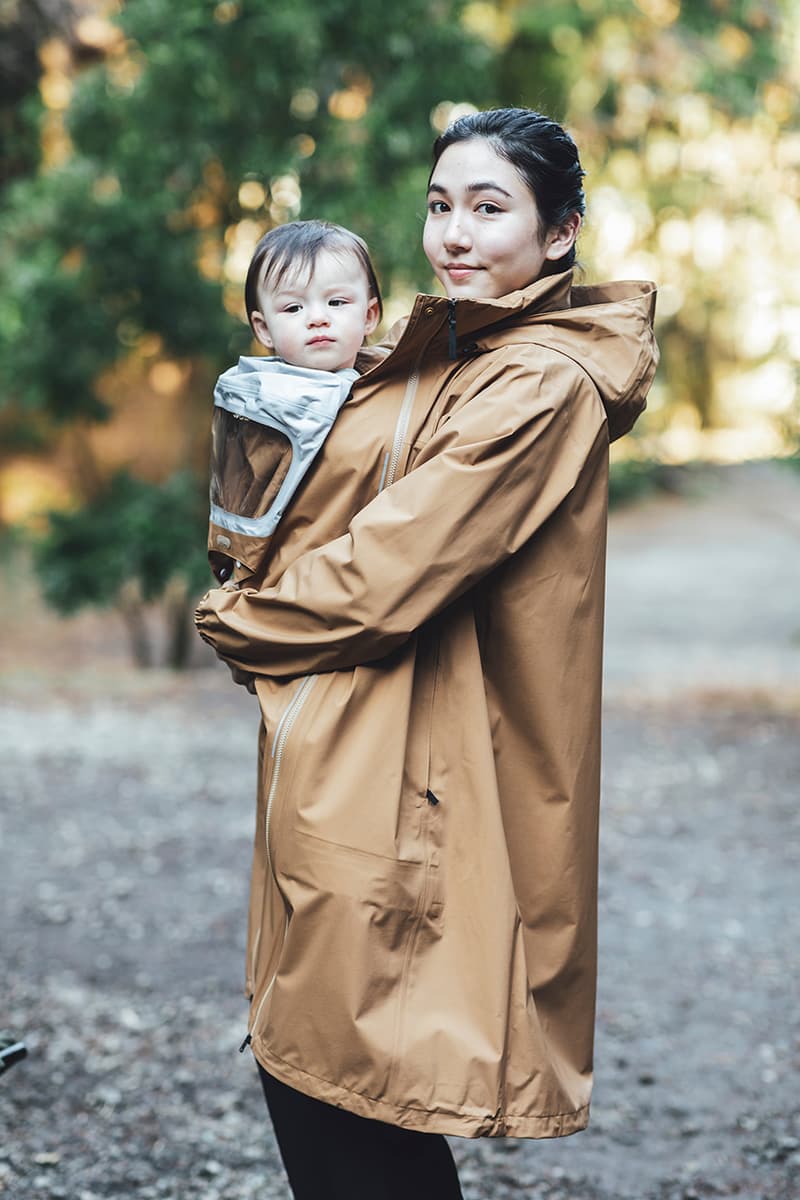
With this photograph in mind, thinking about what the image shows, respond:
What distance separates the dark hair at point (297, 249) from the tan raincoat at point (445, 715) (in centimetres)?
26

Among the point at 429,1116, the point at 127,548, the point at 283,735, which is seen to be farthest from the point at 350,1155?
the point at 127,548

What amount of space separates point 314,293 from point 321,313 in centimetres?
4

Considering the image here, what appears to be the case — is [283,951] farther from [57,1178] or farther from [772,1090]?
[772,1090]

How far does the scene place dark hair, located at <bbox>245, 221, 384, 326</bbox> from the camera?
1922 millimetres

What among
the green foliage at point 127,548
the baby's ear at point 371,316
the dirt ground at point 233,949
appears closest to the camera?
the baby's ear at point 371,316

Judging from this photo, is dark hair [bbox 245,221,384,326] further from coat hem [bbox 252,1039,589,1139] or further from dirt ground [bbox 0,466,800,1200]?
dirt ground [bbox 0,466,800,1200]

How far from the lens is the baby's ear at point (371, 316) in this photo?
1.97 metres

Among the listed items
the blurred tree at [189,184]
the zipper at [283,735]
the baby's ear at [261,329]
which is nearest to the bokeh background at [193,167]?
the blurred tree at [189,184]

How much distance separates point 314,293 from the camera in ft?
6.26

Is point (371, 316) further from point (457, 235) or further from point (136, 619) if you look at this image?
point (136, 619)

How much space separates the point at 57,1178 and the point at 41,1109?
1.20 ft

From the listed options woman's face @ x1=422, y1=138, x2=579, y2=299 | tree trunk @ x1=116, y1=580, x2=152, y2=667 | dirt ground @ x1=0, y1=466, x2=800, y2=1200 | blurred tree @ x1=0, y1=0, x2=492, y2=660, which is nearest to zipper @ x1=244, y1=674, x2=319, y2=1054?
woman's face @ x1=422, y1=138, x2=579, y2=299

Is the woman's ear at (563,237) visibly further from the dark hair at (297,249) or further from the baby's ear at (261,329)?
the baby's ear at (261,329)

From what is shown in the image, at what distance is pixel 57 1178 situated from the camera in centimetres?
290
